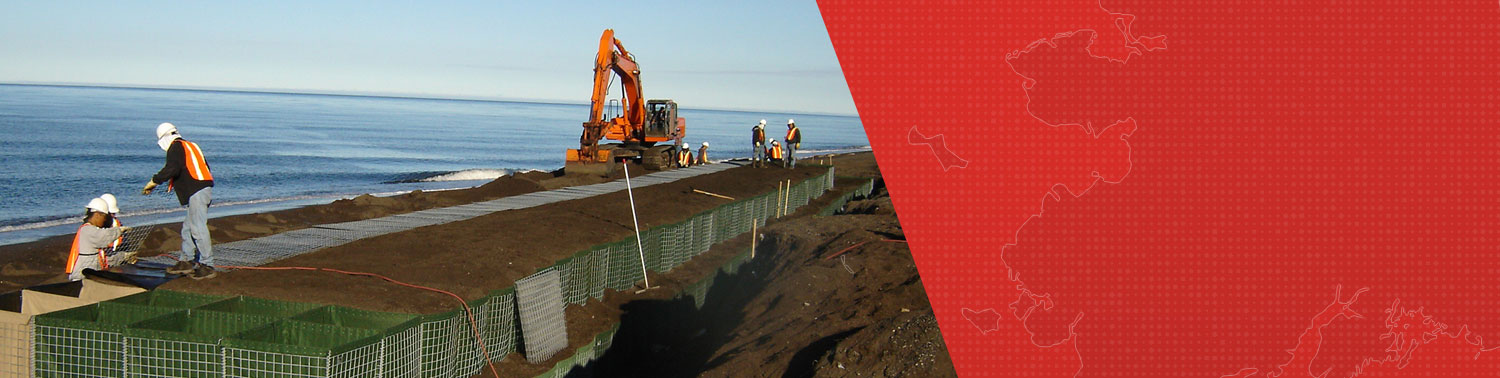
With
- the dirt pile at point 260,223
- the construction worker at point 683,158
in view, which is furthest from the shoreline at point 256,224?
the construction worker at point 683,158

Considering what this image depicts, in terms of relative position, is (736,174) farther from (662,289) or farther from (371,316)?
(371,316)

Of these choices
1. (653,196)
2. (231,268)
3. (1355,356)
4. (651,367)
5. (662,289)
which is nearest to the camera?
(1355,356)

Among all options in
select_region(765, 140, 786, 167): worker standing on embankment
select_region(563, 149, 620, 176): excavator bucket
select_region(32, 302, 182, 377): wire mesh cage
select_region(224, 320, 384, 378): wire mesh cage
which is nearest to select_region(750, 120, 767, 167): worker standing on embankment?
select_region(765, 140, 786, 167): worker standing on embankment

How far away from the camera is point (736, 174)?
97.0 feet

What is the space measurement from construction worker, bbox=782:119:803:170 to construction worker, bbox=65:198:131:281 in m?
21.7

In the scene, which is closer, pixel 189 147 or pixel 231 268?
pixel 189 147

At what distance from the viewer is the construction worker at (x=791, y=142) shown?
30.8 meters

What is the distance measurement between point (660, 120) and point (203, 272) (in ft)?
84.5

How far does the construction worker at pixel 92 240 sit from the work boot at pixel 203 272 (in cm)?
77

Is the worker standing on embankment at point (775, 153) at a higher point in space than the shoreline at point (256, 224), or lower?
higher

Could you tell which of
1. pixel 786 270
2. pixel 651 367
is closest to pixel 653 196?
pixel 786 270

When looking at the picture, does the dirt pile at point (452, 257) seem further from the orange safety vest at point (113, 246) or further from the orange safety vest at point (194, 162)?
the orange safety vest at point (194, 162)

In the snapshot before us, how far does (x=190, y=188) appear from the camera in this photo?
9281mm

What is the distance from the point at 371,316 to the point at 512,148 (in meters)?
Answer: 78.6
